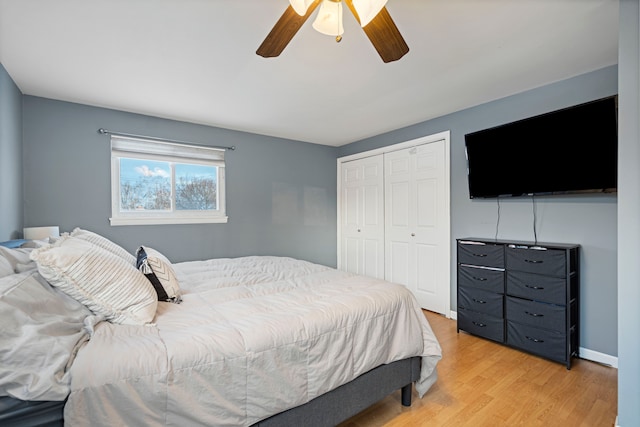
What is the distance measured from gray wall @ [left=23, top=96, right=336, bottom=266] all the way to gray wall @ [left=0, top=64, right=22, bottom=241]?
0.61ft

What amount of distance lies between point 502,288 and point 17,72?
4.57m

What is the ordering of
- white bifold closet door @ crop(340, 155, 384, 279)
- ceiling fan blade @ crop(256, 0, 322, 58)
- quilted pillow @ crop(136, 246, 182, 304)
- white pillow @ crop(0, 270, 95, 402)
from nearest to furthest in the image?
white pillow @ crop(0, 270, 95, 402) → ceiling fan blade @ crop(256, 0, 322, 58) → quilted pillow @ crop(136, 246, 182, 304) → white bifold closet door @ crop(340, 155, 384, 279)

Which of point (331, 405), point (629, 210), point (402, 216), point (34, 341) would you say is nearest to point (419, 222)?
point (402, 216)

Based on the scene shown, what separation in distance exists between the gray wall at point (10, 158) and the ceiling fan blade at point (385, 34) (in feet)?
9.02

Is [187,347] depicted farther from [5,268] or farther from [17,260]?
[17,260]

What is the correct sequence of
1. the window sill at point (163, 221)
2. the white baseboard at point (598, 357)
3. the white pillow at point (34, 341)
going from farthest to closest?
the window sill at point (163, 221)
the white baseboard at point (598, 357)
the white pillow at point (34, 341)

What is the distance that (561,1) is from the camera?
1.61 m

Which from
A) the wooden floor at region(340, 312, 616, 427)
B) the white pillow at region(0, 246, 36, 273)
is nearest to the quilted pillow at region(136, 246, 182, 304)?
the white pillow at region(0, 246, 36, 273)

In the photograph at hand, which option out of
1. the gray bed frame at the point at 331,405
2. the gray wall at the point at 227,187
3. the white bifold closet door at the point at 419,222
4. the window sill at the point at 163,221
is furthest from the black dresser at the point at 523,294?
Answer: the window sill at the point at 163,221

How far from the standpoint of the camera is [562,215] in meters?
2.61

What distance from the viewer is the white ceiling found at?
5.49ft

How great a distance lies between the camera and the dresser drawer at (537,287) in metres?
2.34

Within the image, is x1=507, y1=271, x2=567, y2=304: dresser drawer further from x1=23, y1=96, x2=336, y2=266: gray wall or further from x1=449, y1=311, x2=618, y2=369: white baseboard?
x1=23, y1=96, x2=336, y2=266: gray wall

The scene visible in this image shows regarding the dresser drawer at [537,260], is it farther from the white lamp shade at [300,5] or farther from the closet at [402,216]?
the white lamp shade at [300,5]
